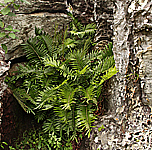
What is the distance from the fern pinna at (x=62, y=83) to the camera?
6.05 feet

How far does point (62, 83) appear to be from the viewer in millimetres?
1829

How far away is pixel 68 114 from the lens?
6.21 ft

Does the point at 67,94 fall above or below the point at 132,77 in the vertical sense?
below

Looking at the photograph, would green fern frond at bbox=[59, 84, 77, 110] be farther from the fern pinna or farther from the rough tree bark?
the rough tree bark

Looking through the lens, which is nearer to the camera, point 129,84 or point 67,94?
point 129,84

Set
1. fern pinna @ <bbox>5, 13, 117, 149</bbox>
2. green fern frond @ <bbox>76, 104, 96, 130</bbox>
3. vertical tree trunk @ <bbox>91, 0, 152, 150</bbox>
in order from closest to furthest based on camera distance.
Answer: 1. vertical tree trunk @ <bbox>91, 0, 152, 150</bbox>
2. green fern frond @ <bbox>76, 104, 96, 130</bbox>
3. fern pinna @ <bbox>5, 13, 117, 149</bbox>

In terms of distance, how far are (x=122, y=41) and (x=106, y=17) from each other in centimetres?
95

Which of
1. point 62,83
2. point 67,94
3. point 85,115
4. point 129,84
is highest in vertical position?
point 129,84

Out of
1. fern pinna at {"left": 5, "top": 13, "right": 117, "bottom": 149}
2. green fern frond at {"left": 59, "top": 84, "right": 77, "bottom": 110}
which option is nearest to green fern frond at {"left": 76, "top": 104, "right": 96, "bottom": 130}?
fern pinna at {"left": 5, "top": 13, "right": 117, "bottom": 149}

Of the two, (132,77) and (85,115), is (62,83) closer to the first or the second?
(85,115)

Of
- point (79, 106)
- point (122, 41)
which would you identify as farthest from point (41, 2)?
point (79, 106)

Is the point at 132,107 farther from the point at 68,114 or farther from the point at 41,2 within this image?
the point at 41,2

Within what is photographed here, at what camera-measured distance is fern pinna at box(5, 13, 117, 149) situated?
184 centimetres

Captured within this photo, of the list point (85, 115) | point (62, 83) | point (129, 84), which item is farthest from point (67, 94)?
point (129, 84)
